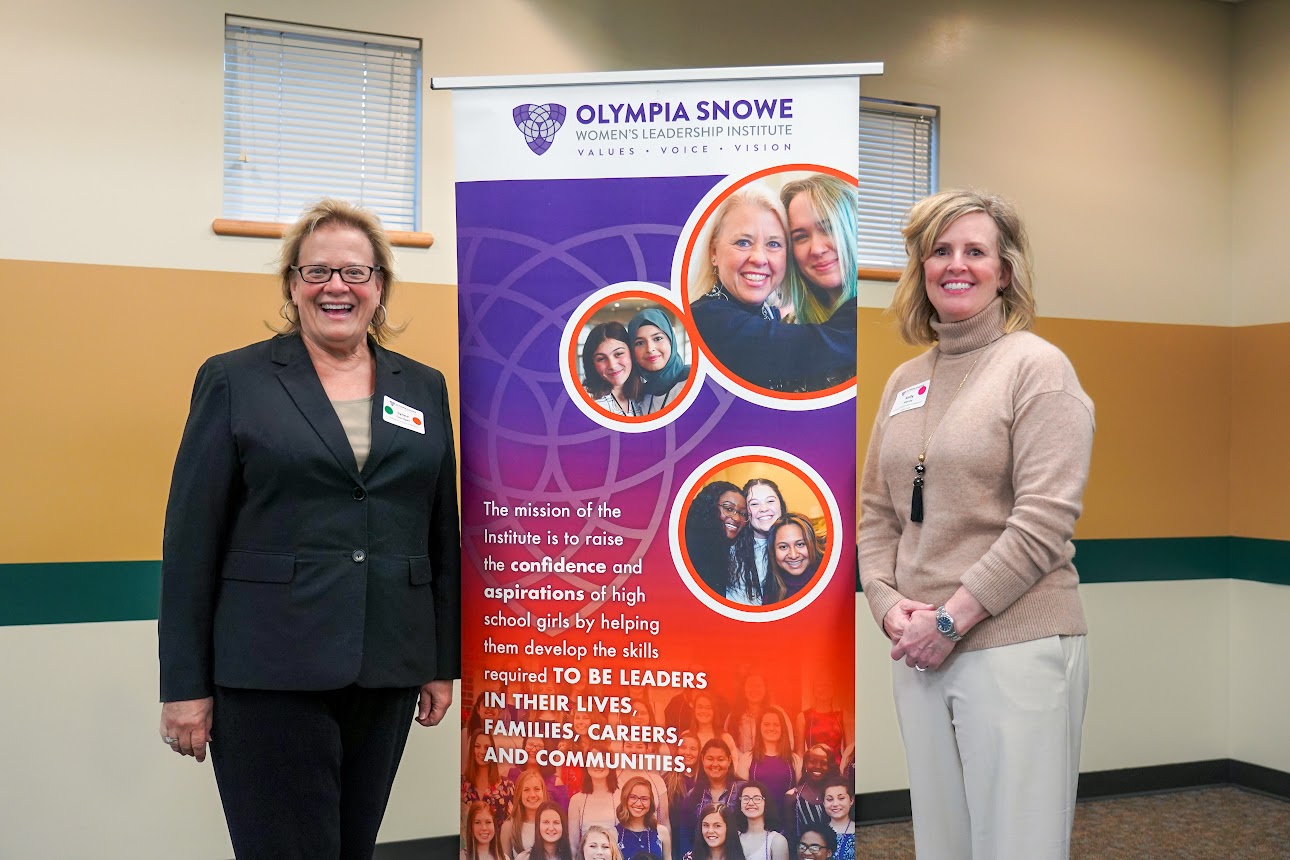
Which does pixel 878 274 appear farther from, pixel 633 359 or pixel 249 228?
pixel 249 228

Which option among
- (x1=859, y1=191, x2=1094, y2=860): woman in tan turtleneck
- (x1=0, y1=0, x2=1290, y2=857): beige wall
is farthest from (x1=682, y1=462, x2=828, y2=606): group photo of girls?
(x1=0, y1=0, x2=1290, y2=857): beige wall

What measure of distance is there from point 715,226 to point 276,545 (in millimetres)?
1078

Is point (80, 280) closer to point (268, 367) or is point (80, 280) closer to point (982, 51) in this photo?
point (268, 367)

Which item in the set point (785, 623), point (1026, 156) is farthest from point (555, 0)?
point (785, 623)

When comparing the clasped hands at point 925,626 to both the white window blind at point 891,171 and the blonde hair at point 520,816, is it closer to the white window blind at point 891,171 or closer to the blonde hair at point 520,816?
the blonde hair at point 520,816

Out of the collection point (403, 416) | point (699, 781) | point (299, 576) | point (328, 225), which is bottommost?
point (699, 781)

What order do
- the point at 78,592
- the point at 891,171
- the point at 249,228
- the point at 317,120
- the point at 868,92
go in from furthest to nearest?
the point at 891,171 < the point at 868,92 < the point at 317,120 < the point at 249,228 < the point at 78,592

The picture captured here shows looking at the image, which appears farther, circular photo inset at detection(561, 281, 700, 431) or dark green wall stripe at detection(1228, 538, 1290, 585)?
dark green wall stripe at detection(1228, 538, 1290, 585)

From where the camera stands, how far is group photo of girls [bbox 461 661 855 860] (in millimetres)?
2234

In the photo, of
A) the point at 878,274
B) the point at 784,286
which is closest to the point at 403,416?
the point at 784,286

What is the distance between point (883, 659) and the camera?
4.12 m

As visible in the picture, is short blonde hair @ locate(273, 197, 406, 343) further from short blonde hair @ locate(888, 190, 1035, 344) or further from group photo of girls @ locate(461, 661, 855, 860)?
short blonde hair @ locate(888, 190, 1035, 344)

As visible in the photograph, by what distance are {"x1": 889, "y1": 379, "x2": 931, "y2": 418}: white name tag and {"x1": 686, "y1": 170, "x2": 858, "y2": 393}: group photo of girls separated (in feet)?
0.40

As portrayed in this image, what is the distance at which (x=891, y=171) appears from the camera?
4227 mm
